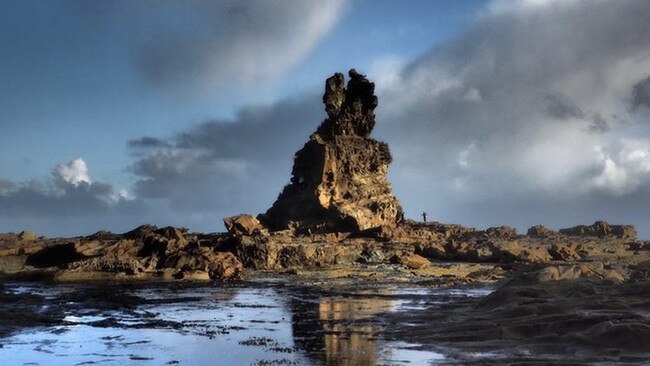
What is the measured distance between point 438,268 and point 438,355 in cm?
3033

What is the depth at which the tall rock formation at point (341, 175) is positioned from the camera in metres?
55.8

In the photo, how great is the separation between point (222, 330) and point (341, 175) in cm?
4453

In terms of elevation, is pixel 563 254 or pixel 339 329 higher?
pixel 563 254

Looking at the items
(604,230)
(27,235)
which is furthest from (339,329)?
(604,230)

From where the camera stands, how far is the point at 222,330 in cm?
1457

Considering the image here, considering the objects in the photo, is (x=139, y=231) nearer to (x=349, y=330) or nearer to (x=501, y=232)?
(x=349, y=330)

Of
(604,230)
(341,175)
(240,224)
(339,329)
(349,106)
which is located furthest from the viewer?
(604,230)

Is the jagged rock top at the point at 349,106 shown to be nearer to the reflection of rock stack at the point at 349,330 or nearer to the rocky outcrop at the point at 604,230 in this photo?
the rocky outcrop at the point at 604,230

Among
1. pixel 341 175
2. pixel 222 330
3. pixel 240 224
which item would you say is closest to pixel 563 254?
pixel 341 175

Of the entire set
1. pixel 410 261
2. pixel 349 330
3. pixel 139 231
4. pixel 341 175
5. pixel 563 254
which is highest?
pixel 341 175

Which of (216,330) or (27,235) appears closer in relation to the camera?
(216,330)

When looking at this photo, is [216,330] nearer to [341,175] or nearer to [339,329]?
[339,329]

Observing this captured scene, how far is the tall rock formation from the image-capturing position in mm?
55812

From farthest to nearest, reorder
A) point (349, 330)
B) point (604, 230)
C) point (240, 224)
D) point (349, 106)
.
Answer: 1. point (604, 230)
2. point (349, 106)
3. point (240, 224)
4. point (349, 330)
